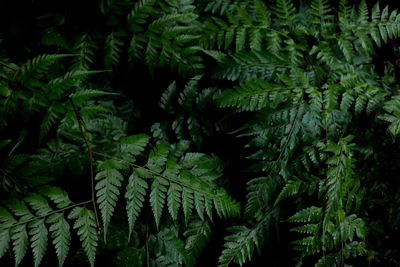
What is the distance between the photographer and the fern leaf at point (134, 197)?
1.88 metres

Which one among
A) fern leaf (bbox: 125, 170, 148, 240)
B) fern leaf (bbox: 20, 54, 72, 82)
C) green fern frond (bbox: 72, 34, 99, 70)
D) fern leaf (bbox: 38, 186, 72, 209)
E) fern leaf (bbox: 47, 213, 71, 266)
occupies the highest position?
green fern frond (bbox: 72, 34, 99, 70)

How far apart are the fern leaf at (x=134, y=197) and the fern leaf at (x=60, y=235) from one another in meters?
0.34

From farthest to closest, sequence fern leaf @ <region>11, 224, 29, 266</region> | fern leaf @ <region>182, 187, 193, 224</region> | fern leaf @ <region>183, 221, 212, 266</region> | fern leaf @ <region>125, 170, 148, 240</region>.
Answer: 1. fern leaf @ <region>183, 221, 212, 266</region>
2. fern leaf @ <region>182, 187, 193, 224</region>
3. fern leaf @ <region>125, 170, 148, 240</region>
4. fern leaf @ <region>11, 224, 29, 266</region>

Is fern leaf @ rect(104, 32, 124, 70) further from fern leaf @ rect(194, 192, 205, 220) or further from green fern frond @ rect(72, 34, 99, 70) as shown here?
fern leaf @ rect(194, 192, 205, 220)

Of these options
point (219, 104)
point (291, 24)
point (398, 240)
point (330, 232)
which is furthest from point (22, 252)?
→ point (398, 240)

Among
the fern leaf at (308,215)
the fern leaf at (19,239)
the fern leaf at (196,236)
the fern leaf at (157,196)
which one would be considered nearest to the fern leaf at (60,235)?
the fern leaf at (19,239)

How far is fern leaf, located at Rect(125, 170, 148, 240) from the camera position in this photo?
1879mm

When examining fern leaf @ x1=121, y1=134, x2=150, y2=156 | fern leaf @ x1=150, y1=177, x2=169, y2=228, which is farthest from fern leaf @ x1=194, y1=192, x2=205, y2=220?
fern leaf @ x1=121, y1=134, x2=150, y2=156

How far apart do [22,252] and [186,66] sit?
1.44 m

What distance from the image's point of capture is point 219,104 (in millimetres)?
2139

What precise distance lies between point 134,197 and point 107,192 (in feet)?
0.48

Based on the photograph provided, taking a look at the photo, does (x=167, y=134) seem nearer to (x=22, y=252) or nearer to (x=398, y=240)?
(x=22, y=252)

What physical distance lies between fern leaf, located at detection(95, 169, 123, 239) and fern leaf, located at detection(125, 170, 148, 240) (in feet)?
0.23

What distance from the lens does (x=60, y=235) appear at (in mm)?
1846
